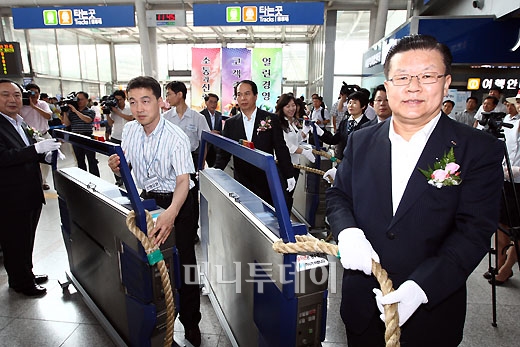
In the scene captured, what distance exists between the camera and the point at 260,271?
1.42 metres

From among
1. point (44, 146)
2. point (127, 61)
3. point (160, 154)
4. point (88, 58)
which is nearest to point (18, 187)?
point (44, 146)

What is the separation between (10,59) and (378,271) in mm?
9438

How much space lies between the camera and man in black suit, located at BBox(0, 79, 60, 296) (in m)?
2.31

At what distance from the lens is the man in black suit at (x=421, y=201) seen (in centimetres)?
97

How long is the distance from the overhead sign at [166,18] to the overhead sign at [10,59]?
121 inches

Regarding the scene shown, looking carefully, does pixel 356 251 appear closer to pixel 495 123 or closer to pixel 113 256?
pixel 113 256

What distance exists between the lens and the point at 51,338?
2.13 meters

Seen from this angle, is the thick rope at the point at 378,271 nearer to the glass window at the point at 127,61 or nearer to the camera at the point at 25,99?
the camera at the point at 25,99

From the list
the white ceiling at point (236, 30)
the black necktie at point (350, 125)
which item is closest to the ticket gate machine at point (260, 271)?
the black necktie at point (350, 125)

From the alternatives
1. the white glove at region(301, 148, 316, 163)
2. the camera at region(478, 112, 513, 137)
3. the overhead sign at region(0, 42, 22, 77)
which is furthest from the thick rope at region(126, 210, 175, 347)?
the overhead sign at region(0, 42, 22, 77)

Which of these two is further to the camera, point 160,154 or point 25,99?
point 25,99

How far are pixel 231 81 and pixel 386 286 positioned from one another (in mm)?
10478

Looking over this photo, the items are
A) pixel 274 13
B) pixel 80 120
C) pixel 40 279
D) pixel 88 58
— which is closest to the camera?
pixel 40 279

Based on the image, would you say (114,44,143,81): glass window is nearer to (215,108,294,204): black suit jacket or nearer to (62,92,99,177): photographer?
(62,92,99,177): photographer
